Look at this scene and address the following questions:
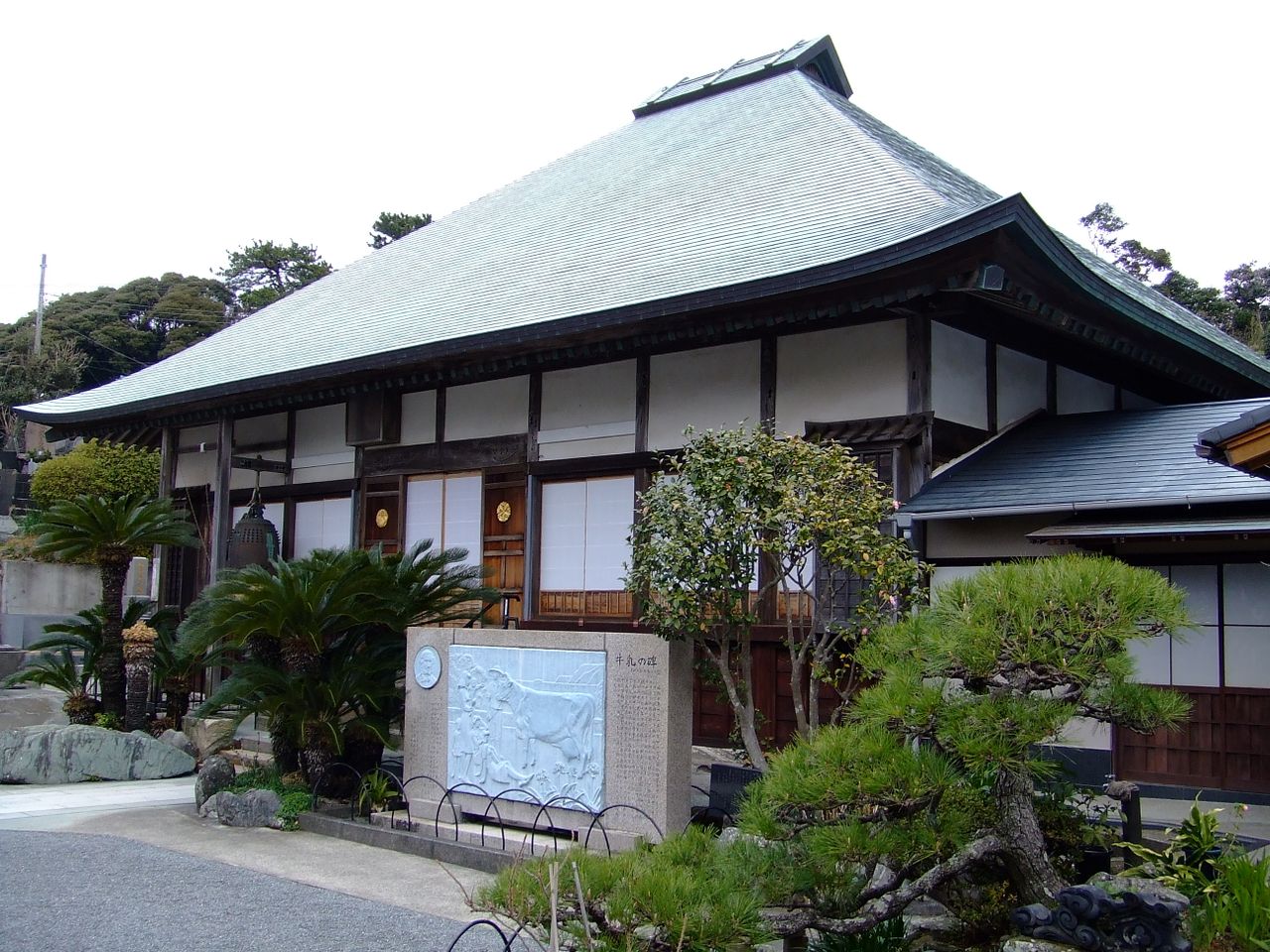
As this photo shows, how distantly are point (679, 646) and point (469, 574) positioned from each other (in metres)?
3.48

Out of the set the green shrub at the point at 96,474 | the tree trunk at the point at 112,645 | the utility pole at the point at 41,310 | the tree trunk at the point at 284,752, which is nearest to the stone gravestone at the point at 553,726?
the tree trunk at the point at 284,752

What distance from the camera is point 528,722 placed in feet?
30.7

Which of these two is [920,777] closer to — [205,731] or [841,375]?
[841,375]

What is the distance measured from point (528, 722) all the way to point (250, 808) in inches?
116

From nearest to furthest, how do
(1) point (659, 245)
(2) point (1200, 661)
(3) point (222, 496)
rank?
(2) point (1200, 661)
(1) point (659, 245)
(3) point (222, 496)

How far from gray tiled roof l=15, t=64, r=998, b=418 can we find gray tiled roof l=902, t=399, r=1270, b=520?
88.7 inches

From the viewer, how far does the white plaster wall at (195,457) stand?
57.8ft

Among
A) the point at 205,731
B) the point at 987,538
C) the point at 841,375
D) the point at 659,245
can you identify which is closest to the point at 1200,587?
the point at 987,538

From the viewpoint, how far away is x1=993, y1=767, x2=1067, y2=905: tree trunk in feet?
17.2

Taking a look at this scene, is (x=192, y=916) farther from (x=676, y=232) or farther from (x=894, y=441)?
(x=676, y=232)

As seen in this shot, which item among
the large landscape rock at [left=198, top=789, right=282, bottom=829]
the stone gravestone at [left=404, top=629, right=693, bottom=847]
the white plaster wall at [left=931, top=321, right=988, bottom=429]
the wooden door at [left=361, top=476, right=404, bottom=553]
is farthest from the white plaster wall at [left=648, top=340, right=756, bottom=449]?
the large landscape rock at [left=198, top=789, right=282, bottom=829]

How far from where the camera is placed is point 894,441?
34.4 feet

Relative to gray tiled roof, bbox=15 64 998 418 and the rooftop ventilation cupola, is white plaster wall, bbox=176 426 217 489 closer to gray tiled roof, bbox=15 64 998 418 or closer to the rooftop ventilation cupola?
gray tiled roof, bbox=15 64 998 418

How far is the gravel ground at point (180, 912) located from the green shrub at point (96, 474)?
1832 centimetres
